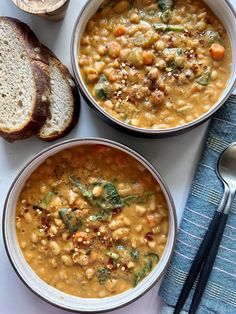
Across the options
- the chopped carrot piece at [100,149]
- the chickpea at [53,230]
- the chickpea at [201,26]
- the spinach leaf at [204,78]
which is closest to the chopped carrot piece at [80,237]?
the chickpea at [53,230]

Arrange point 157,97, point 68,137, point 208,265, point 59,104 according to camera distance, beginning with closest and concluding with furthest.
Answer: point 157,97 → point 208,265 → point 59,104 → point 68,137

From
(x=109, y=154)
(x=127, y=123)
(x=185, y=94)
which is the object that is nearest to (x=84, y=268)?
(x=109, y=154)

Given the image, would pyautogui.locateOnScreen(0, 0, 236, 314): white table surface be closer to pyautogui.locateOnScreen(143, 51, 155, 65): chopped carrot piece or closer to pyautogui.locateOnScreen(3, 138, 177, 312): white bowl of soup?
pyautogui.locateOnScreen(3, 138, 177, 312): white bowl of soup

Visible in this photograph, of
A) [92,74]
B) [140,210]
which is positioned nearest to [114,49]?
[92,74]

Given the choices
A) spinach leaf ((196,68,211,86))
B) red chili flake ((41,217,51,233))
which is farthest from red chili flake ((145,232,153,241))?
spinach leaf ((196,68,211,86))

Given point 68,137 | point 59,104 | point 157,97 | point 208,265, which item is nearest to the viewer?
point 157,97

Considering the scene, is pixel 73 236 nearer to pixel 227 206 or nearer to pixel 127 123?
pixel 127 123

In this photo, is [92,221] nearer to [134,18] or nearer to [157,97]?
[157,97]
